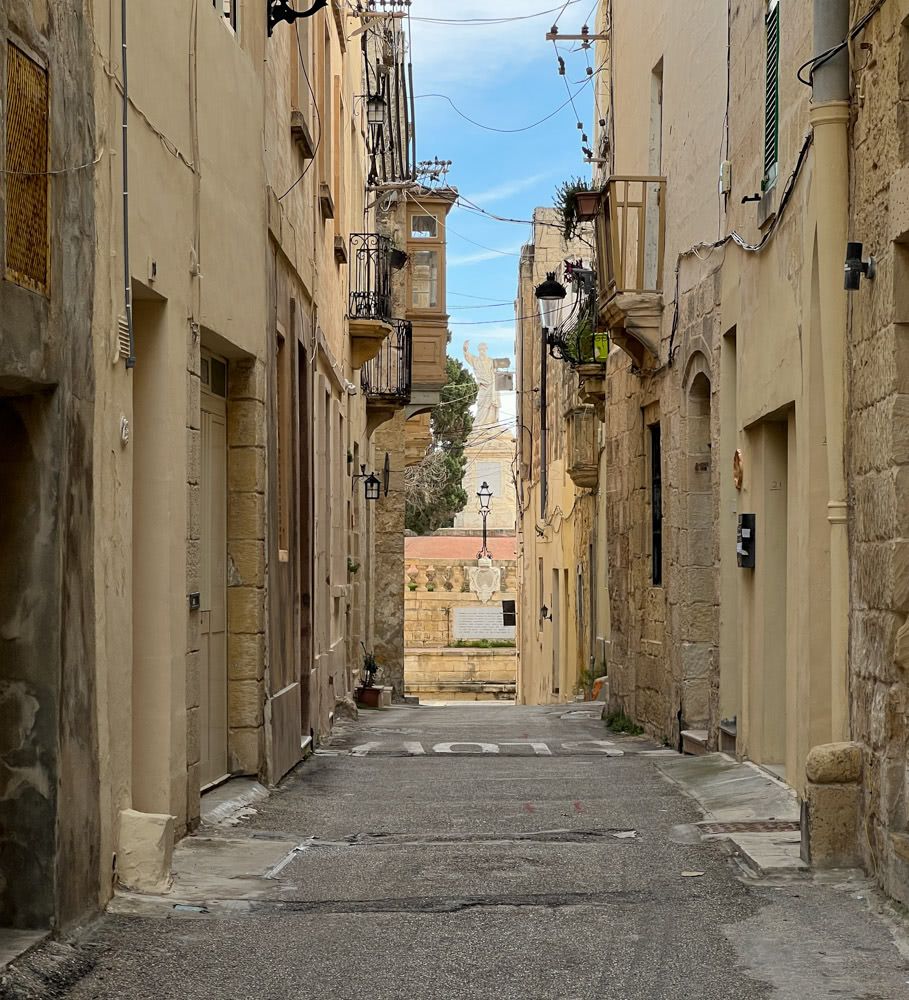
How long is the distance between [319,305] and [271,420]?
15.3ft

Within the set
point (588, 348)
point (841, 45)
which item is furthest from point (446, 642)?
point (841, 45)

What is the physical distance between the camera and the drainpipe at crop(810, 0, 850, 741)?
7.58m

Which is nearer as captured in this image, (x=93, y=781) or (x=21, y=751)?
(x=21, y=751)

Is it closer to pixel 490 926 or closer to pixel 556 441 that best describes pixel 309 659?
pixel 490 926

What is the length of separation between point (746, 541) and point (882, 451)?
4.77 metres

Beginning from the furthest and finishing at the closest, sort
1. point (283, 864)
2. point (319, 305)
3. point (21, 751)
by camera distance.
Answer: point (319, 305) < point (283, 864) < point (21, 751)

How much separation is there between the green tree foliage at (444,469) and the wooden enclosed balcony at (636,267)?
4635 centimetres

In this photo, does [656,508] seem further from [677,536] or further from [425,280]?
[425,280]

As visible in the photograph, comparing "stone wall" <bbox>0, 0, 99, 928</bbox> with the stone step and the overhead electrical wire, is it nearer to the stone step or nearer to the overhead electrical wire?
the overhead electrical wire

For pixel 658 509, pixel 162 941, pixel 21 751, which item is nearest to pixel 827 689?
pixel 162 941

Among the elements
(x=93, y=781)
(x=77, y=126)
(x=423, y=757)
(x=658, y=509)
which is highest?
(x=77, y=126)

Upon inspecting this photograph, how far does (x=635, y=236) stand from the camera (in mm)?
16484

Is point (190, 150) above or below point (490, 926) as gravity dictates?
above

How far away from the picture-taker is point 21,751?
570 cm
